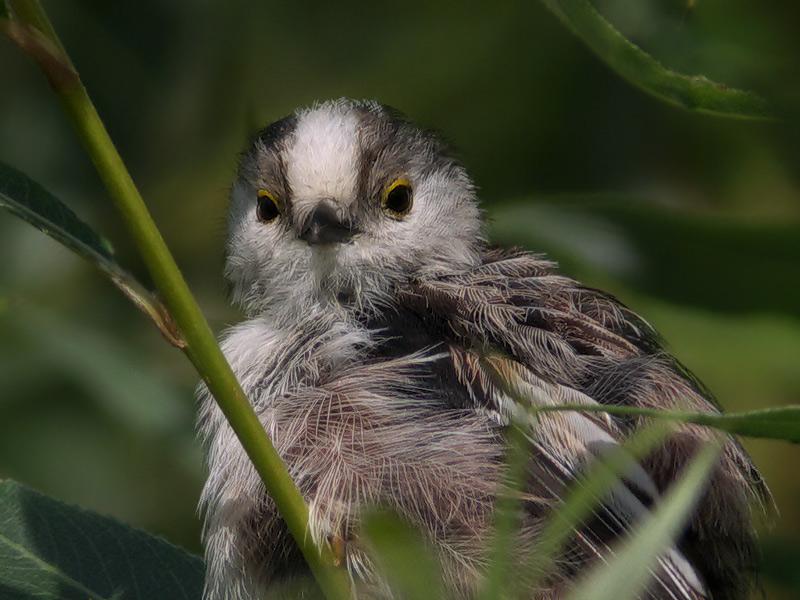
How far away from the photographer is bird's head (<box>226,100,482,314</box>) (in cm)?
324

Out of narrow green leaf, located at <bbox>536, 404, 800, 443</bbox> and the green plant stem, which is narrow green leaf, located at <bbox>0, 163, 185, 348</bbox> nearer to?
the green plant stem

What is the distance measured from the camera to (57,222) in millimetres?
2084

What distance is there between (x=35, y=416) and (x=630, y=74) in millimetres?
3425

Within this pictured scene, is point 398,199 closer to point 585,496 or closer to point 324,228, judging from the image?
point 324,228

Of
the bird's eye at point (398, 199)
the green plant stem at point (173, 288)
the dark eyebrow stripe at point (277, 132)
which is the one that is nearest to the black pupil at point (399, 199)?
the bird's eye at point (398, 199)

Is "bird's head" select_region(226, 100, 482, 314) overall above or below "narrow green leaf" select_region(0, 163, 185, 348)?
above

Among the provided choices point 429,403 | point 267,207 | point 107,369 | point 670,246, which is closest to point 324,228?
point 267,207

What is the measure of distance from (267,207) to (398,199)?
0.37 m

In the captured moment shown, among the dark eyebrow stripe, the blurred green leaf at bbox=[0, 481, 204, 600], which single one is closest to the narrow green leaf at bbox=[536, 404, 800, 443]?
the blurred green leaf at bbox=[0, 481, 204, 600]

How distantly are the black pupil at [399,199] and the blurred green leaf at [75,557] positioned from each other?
1.19 meters

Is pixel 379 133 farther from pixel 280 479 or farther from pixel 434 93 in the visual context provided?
pixel 280 479

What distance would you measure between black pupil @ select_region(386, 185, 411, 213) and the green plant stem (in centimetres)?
170

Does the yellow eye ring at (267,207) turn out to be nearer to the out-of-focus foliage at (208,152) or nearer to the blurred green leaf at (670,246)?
the out-of-focus foliage at (208,152)

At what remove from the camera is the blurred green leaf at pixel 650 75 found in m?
2.08
